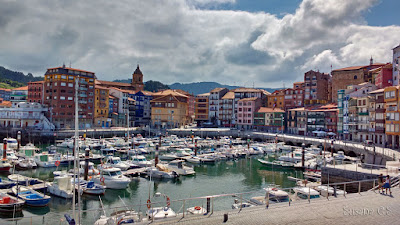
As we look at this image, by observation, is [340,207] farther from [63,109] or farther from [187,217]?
[63,109]

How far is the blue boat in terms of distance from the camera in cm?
2828

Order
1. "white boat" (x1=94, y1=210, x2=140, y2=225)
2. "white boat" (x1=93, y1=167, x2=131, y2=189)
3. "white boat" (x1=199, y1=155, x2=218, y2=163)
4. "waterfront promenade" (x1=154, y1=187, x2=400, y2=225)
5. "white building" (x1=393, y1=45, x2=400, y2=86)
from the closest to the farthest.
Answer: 1. "waterfront promenade" (x1=154, y1=187, x2=400, y2=225)
2. "white boat" (x1=94, y1=210, x2=140, y2=225)
3. "white boat" (x1=93, y1=167, x2=131, y2=189)
4. "white boat" (x1=199, y1=155, x2=218, y2=163)
5. "white building" (x1=393, y1=45, x2=400, y2=86)

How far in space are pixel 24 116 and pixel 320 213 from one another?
96155 millimetres

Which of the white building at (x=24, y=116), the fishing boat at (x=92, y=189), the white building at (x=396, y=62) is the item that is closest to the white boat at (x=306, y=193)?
the fishing boat at (x=92, y=189)

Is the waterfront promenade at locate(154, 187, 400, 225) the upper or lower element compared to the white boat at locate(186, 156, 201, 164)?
upper

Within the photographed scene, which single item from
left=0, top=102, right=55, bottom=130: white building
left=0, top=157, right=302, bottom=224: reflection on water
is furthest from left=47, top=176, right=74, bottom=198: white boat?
left=0, top=102, right=55, bottom=130: white building

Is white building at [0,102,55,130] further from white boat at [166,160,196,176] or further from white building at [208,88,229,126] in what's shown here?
white building at [208,88,229,126]

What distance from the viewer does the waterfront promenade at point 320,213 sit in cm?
1614

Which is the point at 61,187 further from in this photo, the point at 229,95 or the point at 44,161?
the point at 229,95

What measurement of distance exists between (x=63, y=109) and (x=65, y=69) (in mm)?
12282

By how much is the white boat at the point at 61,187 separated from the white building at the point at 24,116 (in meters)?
67.7

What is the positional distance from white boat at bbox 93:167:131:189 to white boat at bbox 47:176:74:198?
4.68 m

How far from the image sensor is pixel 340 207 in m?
19.0

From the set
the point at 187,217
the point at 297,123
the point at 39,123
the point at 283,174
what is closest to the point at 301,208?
the point at 187,217
